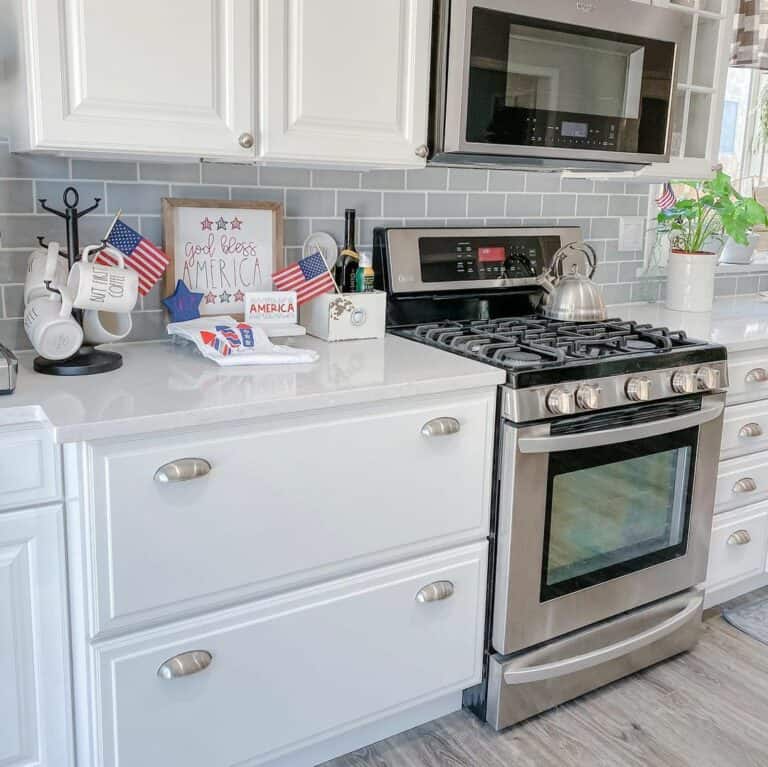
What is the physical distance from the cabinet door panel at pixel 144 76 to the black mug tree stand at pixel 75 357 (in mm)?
190

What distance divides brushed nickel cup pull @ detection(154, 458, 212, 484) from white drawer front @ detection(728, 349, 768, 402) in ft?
5.22

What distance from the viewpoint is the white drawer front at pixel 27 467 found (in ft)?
4.58

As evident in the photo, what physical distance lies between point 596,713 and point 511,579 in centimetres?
50

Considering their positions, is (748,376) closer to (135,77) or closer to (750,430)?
(750,430)

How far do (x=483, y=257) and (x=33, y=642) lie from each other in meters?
1.62

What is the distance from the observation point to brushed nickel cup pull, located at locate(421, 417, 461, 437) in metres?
1.79

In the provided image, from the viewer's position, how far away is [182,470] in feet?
4.84

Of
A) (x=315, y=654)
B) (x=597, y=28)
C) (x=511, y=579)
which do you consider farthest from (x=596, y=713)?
(x=597, y=28)

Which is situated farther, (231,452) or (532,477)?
(532,477)

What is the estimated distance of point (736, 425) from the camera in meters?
2.45

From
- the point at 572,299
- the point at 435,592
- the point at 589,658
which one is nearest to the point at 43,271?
the point at 435,592

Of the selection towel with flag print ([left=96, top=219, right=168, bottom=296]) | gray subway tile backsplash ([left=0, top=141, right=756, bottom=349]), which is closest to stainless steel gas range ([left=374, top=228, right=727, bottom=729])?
gray subway tile backsplash ([left=0, top=141, right=756, bottom=349])

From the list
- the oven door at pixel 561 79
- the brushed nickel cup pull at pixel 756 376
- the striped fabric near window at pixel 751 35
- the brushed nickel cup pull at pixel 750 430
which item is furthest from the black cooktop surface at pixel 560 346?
the striped fabric near window at pixel 751 35

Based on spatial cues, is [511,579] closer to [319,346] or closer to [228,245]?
[319,346]
